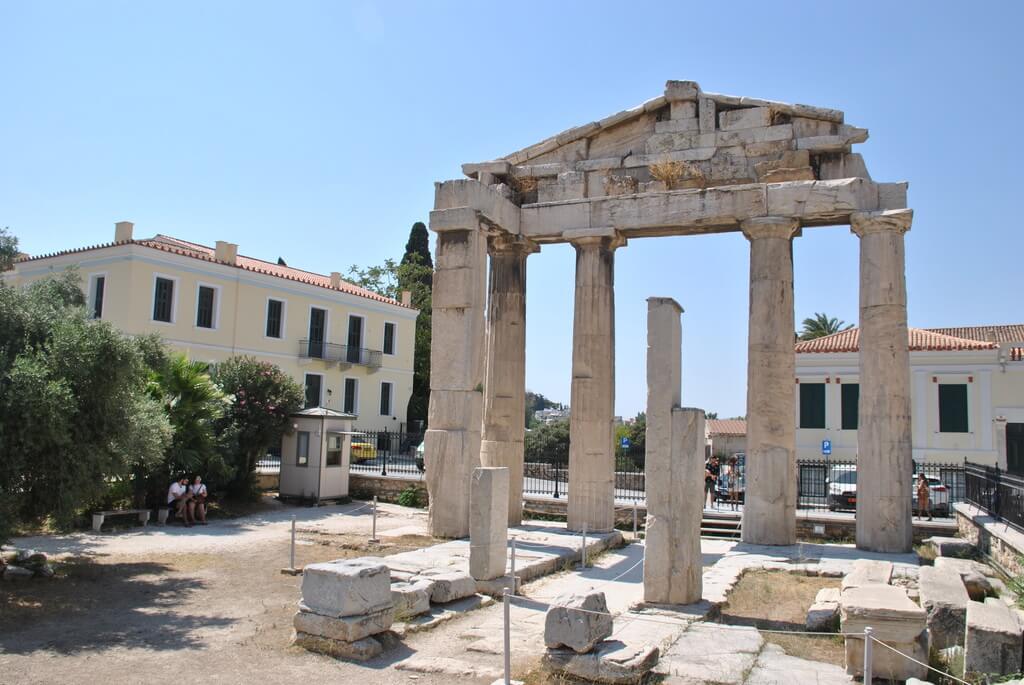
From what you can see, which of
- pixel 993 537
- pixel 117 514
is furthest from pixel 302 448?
pixel 993 537

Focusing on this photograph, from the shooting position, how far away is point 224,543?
44.4 ft

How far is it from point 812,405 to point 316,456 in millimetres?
17457

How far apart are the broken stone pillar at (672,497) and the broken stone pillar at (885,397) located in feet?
18.2

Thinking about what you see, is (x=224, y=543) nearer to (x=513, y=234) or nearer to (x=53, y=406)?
(x=53, y=406)

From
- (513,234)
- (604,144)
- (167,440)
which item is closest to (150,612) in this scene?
(167,440)

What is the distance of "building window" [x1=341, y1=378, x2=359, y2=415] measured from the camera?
33844 mm

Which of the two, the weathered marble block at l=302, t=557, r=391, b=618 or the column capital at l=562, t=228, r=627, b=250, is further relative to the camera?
the column capital at l=562, t=228, r=627, b=250

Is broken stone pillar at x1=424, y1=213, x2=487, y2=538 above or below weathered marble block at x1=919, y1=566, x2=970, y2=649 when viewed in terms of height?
above

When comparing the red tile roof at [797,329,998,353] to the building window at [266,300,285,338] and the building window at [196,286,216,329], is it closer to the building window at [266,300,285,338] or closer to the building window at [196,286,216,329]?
the building window at [266,300,285,338]

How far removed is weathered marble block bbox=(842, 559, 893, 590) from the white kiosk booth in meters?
12.3

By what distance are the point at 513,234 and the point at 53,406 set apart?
8.65 m

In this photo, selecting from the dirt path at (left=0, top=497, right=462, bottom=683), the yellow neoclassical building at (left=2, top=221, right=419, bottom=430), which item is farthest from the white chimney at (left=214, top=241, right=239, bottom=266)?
the dirt path at (left=0, top=497, right=462, bottom=683)

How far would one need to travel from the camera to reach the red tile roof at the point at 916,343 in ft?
87.9

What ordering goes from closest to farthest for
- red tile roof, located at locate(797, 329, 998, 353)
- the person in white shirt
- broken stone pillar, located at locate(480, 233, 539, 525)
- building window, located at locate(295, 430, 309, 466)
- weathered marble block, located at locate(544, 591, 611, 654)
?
weathered marble block, located at locate(544, 591, 611, 654)
broken stone pillar, located at locate(480, 233, 539, 525)
the person in white shirt
building window, located at locate(295, 430, 309, 466)
red tile roof, located at locate(797, 329, 998, 353)
